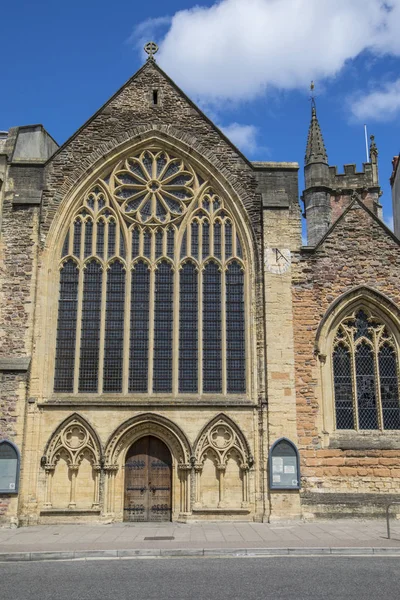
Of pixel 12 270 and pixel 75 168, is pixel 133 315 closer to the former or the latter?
pixel 12 270

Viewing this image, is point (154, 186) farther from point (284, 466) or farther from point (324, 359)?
point (284, 466)

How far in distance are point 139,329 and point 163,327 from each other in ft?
2.23

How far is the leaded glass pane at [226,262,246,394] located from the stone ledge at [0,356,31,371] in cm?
545

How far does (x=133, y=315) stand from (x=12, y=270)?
3.61 m

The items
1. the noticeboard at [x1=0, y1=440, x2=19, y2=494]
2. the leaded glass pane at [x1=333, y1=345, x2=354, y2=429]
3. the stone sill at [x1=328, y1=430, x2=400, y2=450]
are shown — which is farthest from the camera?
the leaded glass pane at [x1=333, y1=345, x2=354, y2=429]

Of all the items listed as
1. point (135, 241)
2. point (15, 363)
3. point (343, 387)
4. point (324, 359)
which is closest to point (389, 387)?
point (343, 387)

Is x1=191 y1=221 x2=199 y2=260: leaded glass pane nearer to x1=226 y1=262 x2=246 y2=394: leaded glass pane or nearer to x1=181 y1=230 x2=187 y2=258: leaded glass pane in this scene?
x1=181 y1=230 x2=187 y2=258: leaded glass pane

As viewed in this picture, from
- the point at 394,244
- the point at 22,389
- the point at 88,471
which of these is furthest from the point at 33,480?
Answer: the point at 394,244

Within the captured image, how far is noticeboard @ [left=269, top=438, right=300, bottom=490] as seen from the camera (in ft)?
51.5

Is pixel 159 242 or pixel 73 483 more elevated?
pixel 159 242

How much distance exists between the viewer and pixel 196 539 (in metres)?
12.9

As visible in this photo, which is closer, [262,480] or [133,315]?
[262,480]

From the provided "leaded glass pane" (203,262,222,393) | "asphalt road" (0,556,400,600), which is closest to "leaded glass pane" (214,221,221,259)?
"leaded glass pane" (203,262,222,393)

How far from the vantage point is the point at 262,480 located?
16031mm
